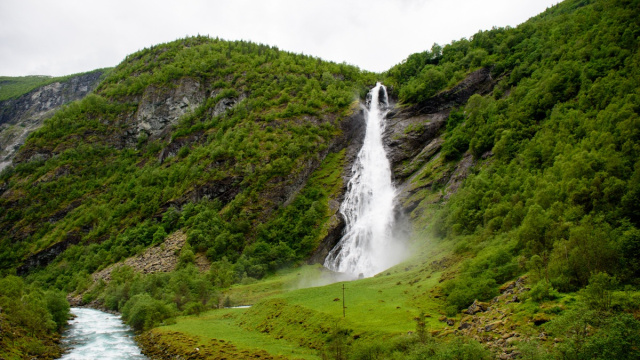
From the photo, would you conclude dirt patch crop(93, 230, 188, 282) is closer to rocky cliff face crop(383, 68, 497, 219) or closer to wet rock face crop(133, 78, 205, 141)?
rocky cliff face crop(383, 68, 497, 219)

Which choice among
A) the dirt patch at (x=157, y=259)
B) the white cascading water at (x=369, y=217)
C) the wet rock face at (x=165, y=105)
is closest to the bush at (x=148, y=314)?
the dirt patch at (x=157, y=259)

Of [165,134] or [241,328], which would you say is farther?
[165,134]

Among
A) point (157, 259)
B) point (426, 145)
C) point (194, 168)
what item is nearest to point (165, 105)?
point (194, 168)

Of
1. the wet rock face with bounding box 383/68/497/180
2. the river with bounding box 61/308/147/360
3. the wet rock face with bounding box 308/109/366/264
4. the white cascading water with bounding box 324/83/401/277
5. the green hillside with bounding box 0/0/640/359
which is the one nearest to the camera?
the green hillside with bounding box 0/0/640/359

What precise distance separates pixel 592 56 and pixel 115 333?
75127mm

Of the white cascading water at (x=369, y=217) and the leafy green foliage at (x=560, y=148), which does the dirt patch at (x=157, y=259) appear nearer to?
the white cascading water at (x=369, y=217)

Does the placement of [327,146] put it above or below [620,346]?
above

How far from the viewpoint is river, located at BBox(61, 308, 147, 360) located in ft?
95.6

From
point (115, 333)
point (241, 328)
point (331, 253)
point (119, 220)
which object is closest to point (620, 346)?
point (241, 328)

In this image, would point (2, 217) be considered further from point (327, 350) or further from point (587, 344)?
point (587, 344)

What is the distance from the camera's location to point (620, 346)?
1269cm

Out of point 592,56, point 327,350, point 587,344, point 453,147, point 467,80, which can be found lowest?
point 327,350

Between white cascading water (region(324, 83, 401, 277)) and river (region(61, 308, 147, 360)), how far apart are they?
33.7 metres

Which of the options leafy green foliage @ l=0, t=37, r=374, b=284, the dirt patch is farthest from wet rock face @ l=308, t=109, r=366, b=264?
the dirt patch
